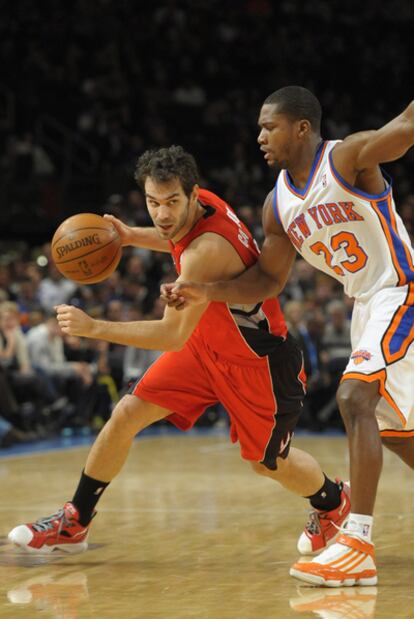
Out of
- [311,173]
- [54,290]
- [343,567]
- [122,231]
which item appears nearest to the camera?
[343,567]

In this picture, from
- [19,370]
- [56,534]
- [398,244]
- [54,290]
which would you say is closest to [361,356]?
[398,244]

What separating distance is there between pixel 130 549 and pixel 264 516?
1.25 m

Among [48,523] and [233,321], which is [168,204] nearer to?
[233,321]

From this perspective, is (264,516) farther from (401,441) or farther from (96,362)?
(96,362)

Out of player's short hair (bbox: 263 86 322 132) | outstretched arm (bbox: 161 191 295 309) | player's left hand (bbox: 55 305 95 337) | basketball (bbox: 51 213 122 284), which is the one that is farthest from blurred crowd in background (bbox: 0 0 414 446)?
player's short hair (bbox: 263 86 322 132)

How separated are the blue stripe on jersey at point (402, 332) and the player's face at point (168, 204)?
1.04 metres

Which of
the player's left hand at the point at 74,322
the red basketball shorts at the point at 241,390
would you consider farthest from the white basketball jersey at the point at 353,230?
the player's left hand at the point at 74,322

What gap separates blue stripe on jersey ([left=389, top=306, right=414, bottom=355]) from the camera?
4328 mm

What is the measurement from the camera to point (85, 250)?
193 inches

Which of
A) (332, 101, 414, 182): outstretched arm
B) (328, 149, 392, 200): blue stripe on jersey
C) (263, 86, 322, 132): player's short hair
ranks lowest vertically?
(328, 149, 392, 200): blue stripe on jersey

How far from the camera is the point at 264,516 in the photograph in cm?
605

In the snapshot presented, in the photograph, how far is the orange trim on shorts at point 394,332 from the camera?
14.2ft

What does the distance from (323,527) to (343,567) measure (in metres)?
0.85

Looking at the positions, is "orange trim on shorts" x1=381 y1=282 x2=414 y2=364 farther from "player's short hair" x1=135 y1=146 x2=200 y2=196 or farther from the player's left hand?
the player's left hand
